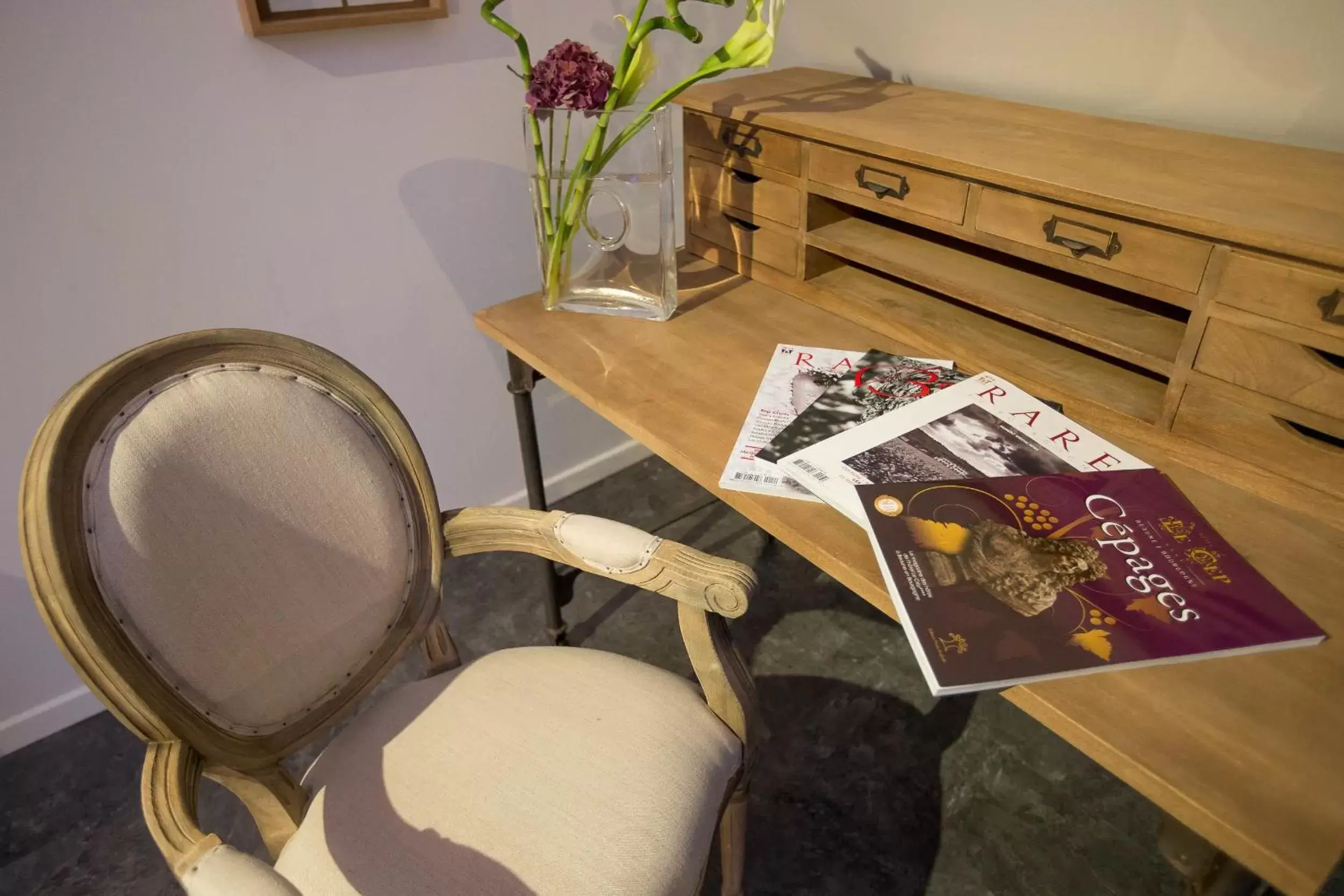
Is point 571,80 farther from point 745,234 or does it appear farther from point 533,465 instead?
point 533,465

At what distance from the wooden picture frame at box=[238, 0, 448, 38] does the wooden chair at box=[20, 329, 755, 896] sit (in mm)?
754

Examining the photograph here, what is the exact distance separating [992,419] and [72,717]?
1.91 metres

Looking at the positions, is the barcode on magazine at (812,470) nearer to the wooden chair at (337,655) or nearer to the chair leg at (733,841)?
the wooden chair at (337,655)

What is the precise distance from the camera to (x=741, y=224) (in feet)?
4.86

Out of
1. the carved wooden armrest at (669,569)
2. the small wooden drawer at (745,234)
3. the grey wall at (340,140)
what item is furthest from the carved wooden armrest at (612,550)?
the grey wall at (340,140)

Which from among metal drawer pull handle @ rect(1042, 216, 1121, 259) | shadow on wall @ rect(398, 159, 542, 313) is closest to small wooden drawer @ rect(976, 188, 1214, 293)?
metal drawer pull handle @ rect(1042, 216, 1121, 259)

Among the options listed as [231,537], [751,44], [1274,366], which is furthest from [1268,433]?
[231,537]

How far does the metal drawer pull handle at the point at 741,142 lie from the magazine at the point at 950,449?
55cm

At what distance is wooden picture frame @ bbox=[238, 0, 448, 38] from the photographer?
138 centimetres

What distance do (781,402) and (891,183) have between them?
0.37m

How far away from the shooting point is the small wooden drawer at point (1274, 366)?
869 millimetres

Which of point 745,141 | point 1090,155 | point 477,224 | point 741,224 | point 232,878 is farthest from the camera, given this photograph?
point 477,224

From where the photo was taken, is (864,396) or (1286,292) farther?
(864,396)

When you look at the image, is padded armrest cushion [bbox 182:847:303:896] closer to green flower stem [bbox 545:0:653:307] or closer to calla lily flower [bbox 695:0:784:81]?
green flower stem [bbox 545:0:653:307]
